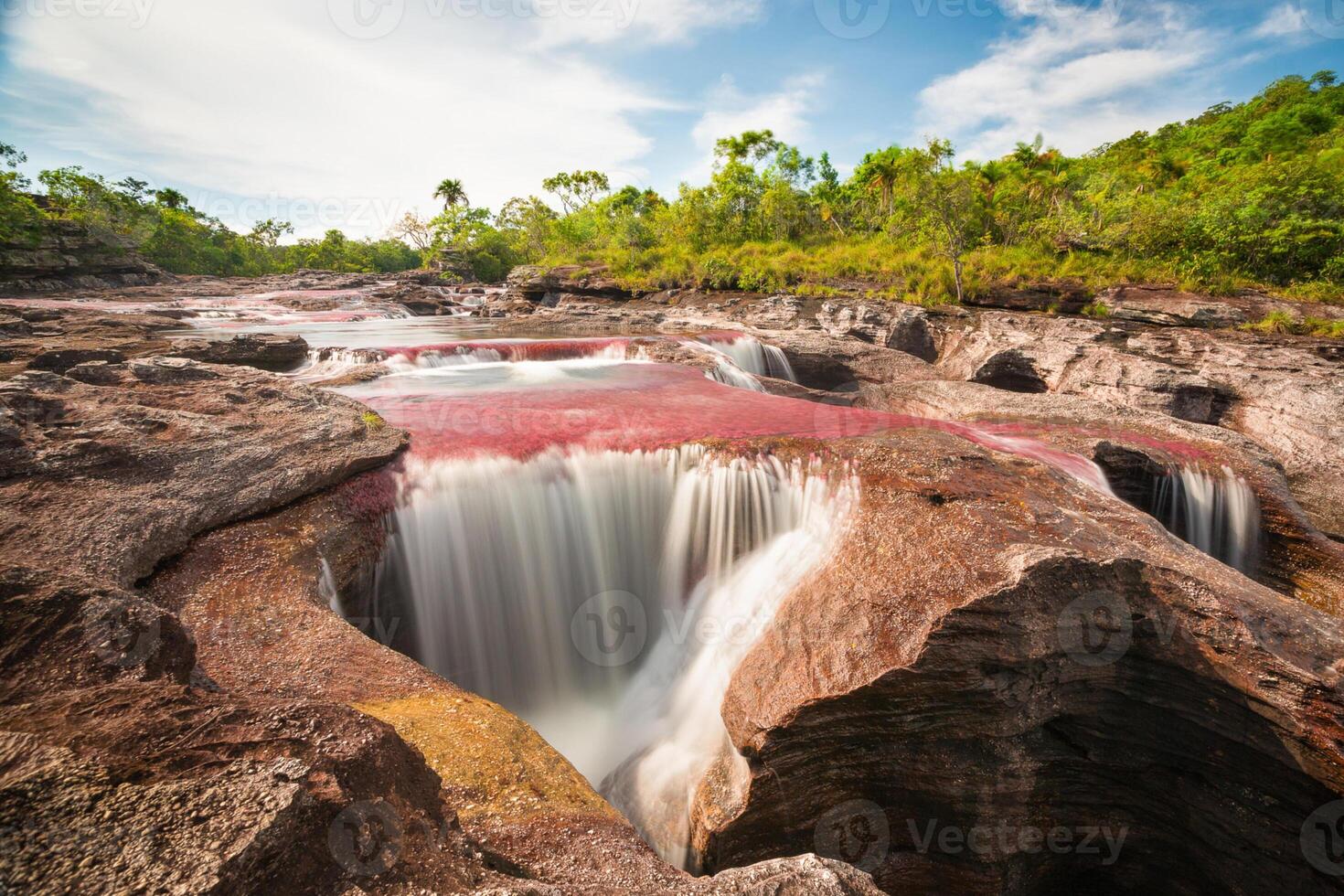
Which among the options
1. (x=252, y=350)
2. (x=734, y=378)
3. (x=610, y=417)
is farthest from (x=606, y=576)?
(x=252, y=350)

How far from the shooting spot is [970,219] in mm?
21125

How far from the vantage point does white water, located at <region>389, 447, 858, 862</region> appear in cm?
531

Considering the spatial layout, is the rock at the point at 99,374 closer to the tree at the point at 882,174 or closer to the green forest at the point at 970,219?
the green forest at the point at 970,219

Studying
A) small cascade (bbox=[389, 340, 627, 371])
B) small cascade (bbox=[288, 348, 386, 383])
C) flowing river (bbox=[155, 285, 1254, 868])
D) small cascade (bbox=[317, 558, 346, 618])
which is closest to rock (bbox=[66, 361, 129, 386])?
flowing river (bbox=[155, 285, 1254, 868])

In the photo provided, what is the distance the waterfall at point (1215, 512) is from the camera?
7.18 meters

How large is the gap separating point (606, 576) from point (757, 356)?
10313mm

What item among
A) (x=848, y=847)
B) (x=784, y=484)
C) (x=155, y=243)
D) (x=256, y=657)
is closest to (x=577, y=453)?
(x=784, y=484)

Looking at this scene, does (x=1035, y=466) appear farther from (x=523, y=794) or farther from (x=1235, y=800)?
(x=523, y=794)

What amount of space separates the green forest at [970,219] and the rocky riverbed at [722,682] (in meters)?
14.3

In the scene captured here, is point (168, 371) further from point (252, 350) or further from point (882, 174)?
point (882, 174)

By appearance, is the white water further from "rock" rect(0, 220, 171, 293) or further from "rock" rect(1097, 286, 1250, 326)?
"rock" rect(0, 220, 171, 293)

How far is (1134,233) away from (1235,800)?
871 inches

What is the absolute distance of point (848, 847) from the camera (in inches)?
151

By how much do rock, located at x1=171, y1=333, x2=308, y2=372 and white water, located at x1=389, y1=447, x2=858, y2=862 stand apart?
7.74 meters
